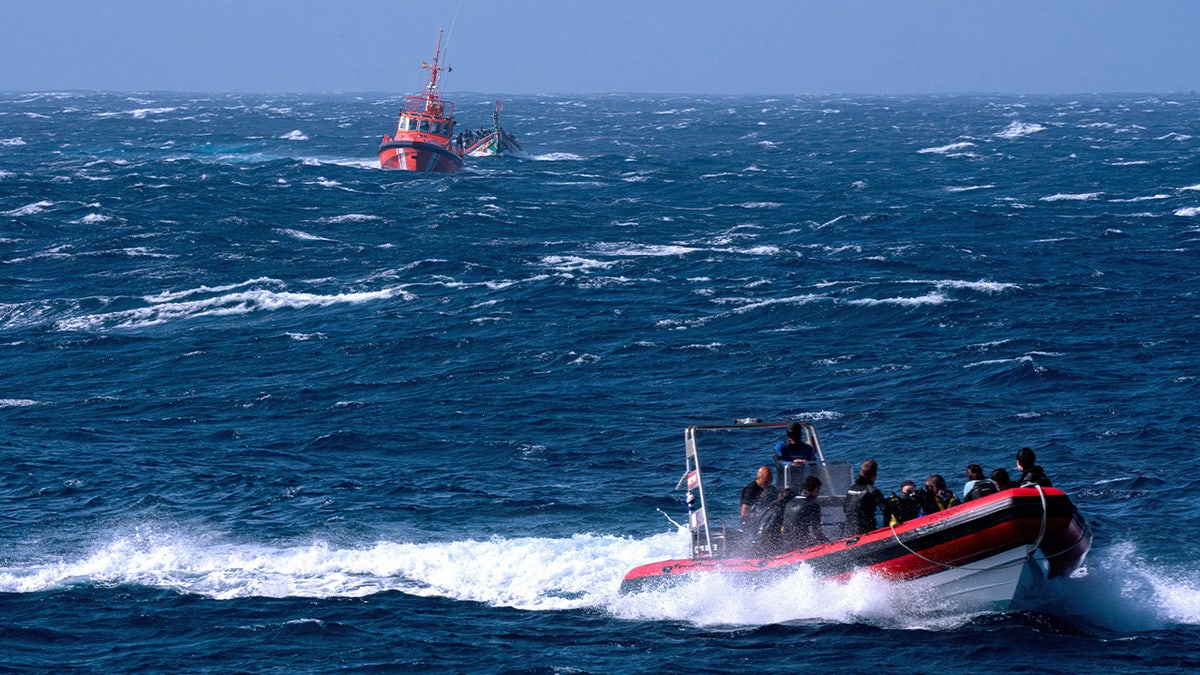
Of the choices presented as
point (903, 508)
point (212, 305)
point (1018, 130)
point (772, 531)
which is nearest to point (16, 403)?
point (212, 305)

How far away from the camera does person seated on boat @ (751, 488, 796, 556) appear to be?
20.1m

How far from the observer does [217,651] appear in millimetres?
19875

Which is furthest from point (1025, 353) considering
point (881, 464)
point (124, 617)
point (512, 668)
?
point (124, 617)

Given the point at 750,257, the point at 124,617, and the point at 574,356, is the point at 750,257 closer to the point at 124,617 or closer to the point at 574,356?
the point at 574,356

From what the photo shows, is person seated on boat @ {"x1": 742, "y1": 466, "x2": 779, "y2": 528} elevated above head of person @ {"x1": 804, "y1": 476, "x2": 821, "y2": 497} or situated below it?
below

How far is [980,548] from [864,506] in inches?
68.5

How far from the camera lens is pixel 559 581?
74.5 feet

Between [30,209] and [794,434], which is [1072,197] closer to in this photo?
[30,209]

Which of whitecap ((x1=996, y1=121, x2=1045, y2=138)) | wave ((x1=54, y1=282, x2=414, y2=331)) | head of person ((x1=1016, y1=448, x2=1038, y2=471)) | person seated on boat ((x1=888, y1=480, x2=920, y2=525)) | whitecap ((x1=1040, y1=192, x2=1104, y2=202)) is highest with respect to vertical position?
whitecap ((x1=996, y1=121, x2=1045, y2=138))

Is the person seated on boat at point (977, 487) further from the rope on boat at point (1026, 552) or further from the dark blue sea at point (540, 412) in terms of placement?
the dark blue sea at point (540, 412)

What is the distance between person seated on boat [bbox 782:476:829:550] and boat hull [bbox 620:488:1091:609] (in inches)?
7.9

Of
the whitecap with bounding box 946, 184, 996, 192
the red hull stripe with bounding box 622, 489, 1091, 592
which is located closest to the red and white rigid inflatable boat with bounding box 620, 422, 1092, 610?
the red hull stripe with bounding box 622, 489, 1091, 592

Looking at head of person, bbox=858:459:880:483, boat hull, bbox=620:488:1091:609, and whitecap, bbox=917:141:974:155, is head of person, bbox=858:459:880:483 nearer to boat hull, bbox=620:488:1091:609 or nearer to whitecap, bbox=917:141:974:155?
boat hull, bbox=620:488:1091:609

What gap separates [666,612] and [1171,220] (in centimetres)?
4815
